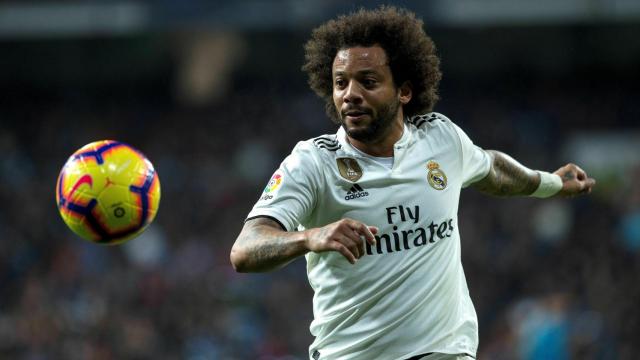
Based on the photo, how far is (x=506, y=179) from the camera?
4898 mm

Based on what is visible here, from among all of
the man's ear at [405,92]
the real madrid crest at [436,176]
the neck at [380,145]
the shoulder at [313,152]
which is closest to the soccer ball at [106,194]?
the shoulder at [313,152]

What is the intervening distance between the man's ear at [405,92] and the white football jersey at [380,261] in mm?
389

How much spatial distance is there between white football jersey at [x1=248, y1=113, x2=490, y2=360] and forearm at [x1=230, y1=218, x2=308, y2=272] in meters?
0.19

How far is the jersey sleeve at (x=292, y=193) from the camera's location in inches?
149

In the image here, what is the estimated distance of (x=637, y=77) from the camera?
19719 mm

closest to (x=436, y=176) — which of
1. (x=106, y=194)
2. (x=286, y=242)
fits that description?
(x=286, y=242)

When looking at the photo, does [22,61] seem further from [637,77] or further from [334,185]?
[334,185]

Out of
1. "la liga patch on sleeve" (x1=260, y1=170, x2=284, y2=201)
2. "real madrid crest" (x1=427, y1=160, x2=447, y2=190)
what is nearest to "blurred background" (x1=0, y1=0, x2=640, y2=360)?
"real madrid crest" (x1=427, y1=160, x2=447, y2=190)

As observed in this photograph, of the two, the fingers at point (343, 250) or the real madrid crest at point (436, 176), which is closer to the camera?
the fingers at point (343, 250)

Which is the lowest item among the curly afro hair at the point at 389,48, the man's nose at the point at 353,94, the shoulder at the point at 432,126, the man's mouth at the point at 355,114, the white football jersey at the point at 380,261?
the white football jersey at the point at 380,261

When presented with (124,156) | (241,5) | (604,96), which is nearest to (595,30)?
(604,96)

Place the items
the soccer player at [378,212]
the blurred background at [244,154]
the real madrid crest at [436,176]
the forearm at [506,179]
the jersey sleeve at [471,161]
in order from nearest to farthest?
1. the soccer player at [378,212]
2. the real madrid crest at [436,176]
3. the jersey sleeve at [471,161]
4. the forearm at [506,179]
5. the blurred background at [244,154]

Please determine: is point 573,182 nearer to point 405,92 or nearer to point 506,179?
point 506,179

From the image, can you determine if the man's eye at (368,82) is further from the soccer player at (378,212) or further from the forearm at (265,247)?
the forearm at (265,247)
